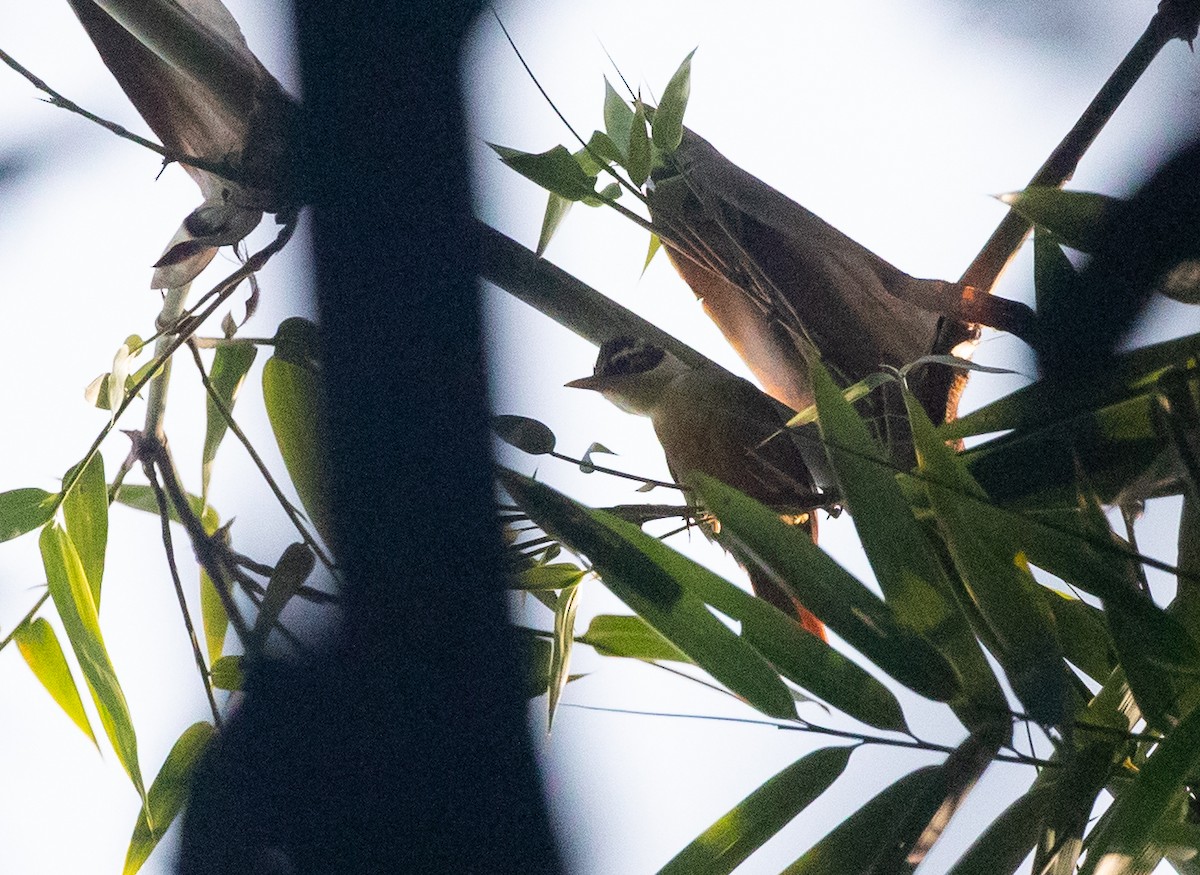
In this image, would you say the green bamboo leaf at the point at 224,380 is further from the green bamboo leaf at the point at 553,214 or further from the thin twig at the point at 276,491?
the green bamboo leaf at the point at 553,214

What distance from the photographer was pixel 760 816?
0.46 m

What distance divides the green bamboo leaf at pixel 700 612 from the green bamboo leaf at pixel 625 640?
14 cm

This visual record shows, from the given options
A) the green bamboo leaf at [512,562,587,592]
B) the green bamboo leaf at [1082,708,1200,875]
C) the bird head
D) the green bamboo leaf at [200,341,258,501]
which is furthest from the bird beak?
the green bamboo leaf at [1082,708,1200,875]

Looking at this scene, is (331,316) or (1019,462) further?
(331,316)

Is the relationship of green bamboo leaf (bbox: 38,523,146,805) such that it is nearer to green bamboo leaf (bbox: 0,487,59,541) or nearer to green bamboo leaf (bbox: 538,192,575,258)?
green bamboo leaf (bbox: 0,487,59,541)

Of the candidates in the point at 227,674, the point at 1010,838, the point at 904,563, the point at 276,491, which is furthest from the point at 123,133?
the point at 1010,838

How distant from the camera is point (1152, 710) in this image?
1.33 ft

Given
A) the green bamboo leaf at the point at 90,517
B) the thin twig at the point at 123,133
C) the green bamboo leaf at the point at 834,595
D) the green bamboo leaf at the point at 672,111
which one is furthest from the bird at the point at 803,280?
the green bamboo leaf at the point at 90,517

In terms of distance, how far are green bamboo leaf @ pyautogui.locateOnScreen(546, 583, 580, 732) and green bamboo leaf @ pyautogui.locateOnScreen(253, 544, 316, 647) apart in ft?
0.45

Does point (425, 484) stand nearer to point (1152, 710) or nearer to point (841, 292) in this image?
point (841, 292)

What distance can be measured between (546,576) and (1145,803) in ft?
1.01

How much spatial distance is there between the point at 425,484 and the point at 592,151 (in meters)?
0.20

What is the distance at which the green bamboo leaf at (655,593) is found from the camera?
42cm

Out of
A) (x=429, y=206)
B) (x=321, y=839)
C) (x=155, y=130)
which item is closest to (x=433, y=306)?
(x=429, y=206)
